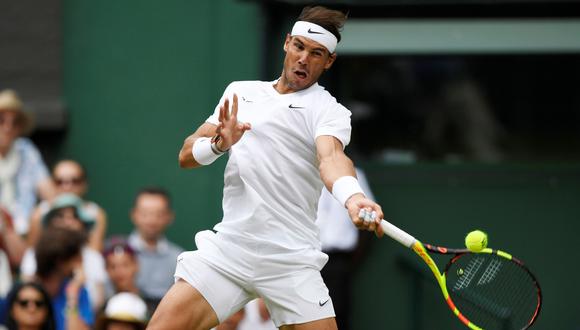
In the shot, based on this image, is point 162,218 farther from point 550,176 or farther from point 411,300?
point 550,176

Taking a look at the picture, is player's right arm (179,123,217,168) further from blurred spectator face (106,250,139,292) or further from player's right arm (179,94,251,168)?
blurred spectator face (106,250,139,292)

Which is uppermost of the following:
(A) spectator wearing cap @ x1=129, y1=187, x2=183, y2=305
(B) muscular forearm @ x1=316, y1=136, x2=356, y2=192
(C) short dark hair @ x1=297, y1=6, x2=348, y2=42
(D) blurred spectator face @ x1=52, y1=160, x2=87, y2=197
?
(C) short dark hair @ x1=297, y1=6, x2=348, y2=42

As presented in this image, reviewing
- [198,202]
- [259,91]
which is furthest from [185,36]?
[259,91]

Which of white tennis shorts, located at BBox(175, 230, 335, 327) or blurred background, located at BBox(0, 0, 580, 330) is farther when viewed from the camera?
blurred background, located at BBox(0, 0, 580, 330)

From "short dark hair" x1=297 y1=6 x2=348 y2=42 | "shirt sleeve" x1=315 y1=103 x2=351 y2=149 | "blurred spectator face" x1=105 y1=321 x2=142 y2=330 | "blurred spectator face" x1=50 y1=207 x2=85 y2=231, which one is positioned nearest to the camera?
"shirt sleeve" x1=315 y1=103 x2=351 y2=149

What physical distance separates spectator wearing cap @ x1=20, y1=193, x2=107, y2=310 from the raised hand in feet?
9.10

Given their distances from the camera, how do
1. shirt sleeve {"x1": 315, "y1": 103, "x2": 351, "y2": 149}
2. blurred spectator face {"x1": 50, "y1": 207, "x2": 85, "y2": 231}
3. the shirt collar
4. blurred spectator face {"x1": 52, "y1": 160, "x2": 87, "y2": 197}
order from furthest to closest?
1. blurred spectator face {"x1": 52, "y1": 160, "x2": 87, "y2": 197}
2. the shirt collar
3. blurred spectator face {"x1": 50, "y1": 207, "x2": 85, "y2": 231}
4. shirt sleeve {"x1": 315, "y1": 103, "x2": 351, "y2": 149}

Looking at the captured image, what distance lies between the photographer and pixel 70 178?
9078 mm

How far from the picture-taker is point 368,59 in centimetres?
1002

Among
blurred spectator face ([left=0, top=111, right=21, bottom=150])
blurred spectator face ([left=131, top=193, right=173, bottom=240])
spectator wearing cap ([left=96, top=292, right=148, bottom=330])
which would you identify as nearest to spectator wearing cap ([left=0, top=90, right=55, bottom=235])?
blurred spectator face ([left=0, top=111, right=21, bottom=150])

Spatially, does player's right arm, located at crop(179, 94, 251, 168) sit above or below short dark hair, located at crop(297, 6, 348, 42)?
below

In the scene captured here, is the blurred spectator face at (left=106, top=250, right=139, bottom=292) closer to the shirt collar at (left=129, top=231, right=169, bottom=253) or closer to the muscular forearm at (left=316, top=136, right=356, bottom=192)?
the shirt collar at (left=129, top=231, right=169, bottom=253)

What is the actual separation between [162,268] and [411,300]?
219cm

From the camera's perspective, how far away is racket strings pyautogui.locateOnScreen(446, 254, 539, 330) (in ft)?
19.7
